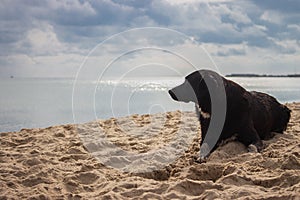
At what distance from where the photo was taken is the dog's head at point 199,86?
223 inches

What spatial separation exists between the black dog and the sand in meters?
0.16

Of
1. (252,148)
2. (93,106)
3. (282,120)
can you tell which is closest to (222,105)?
(252,148)

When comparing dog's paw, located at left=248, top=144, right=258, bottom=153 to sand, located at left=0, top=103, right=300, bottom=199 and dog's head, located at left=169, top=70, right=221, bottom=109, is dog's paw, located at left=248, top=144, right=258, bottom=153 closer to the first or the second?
sand, located at left=0, top=103, right=300, bottom=199

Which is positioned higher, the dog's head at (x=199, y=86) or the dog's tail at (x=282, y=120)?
the dog's head at (x=199, y=86)

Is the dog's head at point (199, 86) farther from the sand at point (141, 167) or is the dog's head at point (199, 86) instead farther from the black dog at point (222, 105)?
the sand at point (141, 167)

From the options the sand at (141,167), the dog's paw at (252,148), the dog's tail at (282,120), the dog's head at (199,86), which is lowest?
the sand at (141,167)

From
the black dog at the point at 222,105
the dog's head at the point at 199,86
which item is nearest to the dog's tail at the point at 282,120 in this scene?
the black dog at the point at 222,105

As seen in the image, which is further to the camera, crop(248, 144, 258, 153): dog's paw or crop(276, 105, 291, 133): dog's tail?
crop(276, 105, 291, 133): dog's tail

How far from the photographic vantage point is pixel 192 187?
13.6 feet

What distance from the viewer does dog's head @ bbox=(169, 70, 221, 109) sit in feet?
18.6

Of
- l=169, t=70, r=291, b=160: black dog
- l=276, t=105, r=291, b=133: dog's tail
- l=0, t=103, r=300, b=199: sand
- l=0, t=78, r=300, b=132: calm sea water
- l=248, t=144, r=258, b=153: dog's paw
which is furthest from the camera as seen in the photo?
l=0, t=78, r=300, b=132: calm sea water

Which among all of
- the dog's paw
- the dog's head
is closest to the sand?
the dog's paw

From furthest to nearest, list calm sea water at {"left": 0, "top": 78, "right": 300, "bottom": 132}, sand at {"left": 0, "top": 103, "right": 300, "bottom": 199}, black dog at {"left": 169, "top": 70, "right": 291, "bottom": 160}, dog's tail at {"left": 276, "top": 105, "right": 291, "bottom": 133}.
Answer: calm sea water at {"left": 0, "top": 78, "right": 300, "bottom": 132} → dog's tail at {"left": 276, "top": 105, "right": 291, "bottom": 133} → black dog at {"left": 169, "top": 70, "right": 291, "bottom": 160} → sand at {"left": 0, "top": 103, "right": 300, "bottom": 199}

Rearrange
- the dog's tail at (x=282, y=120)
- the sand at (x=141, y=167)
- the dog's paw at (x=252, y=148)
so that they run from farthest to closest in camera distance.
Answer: the dog's tail at (x=282, y=120)
the dog's paw at (x=252, y=148)
the sand at (x=141, y=167)
